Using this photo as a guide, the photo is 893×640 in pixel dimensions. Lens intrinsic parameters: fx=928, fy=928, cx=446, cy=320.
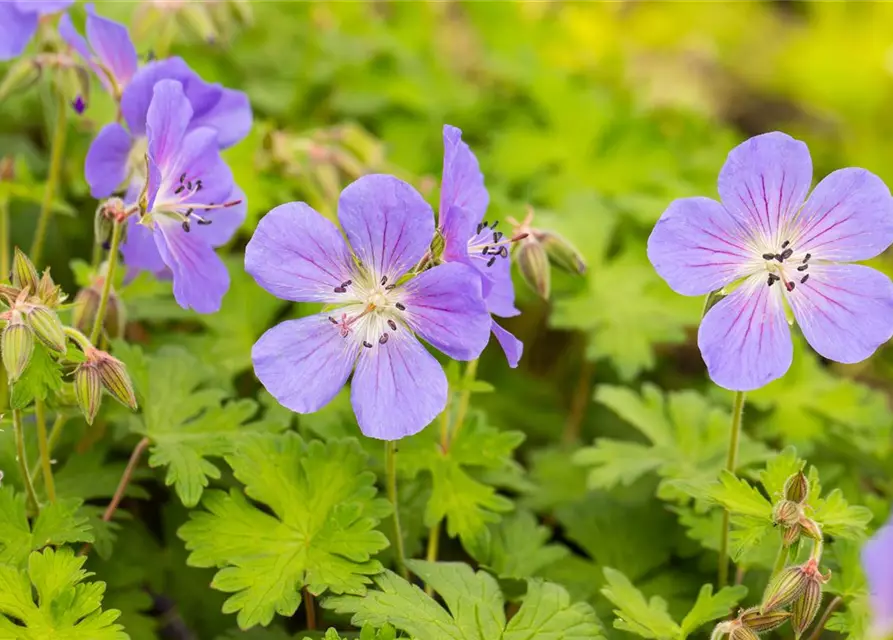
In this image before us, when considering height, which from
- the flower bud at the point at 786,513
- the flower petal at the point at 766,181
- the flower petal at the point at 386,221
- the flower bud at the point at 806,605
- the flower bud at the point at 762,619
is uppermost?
the flower petal at the point at 766,181

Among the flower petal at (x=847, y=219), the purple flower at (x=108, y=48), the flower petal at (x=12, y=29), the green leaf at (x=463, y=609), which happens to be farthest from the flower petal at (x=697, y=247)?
the flower petal at (x=12, y=29)

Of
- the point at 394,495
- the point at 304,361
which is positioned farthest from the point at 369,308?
the point at 394,495

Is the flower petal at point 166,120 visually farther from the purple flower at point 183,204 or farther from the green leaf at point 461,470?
the green leaf at point 461,470

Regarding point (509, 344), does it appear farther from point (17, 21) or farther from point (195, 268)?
point (17, 21)

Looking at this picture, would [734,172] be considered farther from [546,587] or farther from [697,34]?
[697,34]

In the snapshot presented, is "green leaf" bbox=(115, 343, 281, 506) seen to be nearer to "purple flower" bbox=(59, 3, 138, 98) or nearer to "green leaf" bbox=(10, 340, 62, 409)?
"green leaf" bbox=(10, 340, 62, 409)

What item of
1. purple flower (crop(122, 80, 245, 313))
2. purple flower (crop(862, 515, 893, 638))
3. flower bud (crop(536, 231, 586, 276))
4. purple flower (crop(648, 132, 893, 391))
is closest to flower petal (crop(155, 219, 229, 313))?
purple flower (crop(122, 80, 245, 313))

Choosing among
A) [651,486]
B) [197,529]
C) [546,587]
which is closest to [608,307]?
[651,486]
